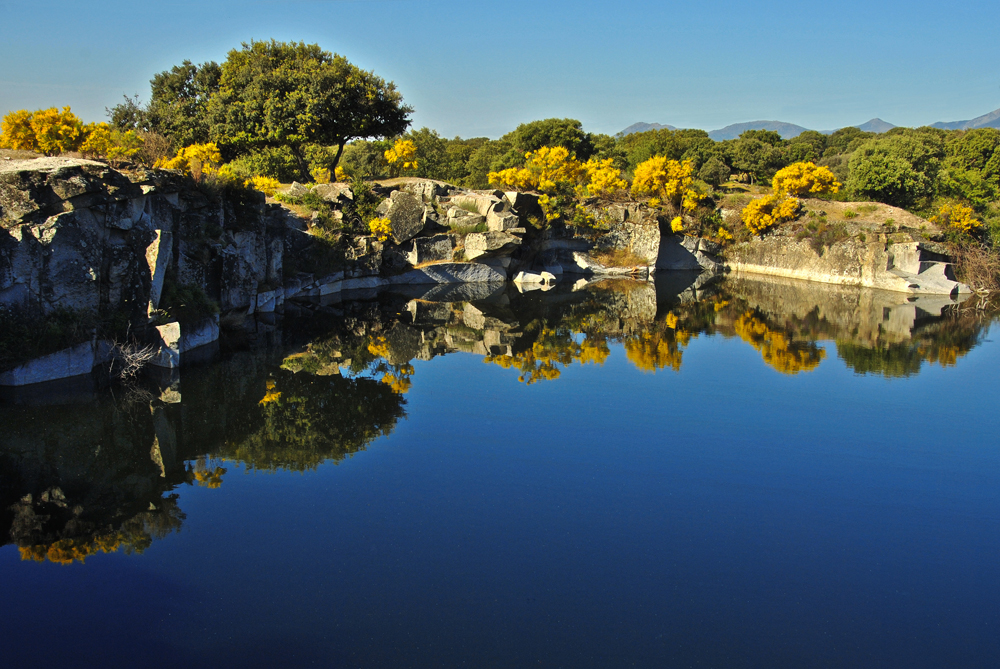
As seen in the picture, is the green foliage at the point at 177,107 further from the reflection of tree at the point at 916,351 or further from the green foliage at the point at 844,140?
the green foliage at the point at 844,140

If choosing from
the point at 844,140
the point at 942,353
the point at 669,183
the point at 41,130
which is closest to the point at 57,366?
the point at 41,130

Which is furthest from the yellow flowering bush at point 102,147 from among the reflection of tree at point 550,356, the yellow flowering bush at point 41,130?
the reflection of tree at point 550,356

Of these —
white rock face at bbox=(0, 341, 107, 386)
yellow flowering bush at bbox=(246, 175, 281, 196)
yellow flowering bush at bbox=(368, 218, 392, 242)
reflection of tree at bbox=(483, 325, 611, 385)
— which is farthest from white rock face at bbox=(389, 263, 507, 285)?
white rock face at bbox=(0, 341, 107, 386)

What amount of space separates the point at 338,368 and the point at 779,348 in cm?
1371

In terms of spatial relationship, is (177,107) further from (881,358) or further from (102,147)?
(881,358)

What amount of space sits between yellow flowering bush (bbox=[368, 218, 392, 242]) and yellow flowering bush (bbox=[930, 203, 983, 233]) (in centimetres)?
2925

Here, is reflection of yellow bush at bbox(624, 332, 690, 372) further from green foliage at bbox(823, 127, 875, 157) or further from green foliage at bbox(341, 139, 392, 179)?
green foliage at bbox(823, 127, 875, 157)

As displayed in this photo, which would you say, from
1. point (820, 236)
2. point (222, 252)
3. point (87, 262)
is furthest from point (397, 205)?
point (820, 236)

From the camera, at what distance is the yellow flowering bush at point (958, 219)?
33906 millimetres

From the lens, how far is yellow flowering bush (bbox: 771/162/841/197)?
3969 cm

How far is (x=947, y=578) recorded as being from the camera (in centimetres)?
823

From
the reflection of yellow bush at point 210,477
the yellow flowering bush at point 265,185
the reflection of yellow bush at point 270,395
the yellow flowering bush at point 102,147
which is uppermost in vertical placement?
the yellow flowering bush at point 102,147

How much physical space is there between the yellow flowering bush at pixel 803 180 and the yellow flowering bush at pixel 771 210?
737 mm

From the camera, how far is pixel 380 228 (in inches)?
1241
